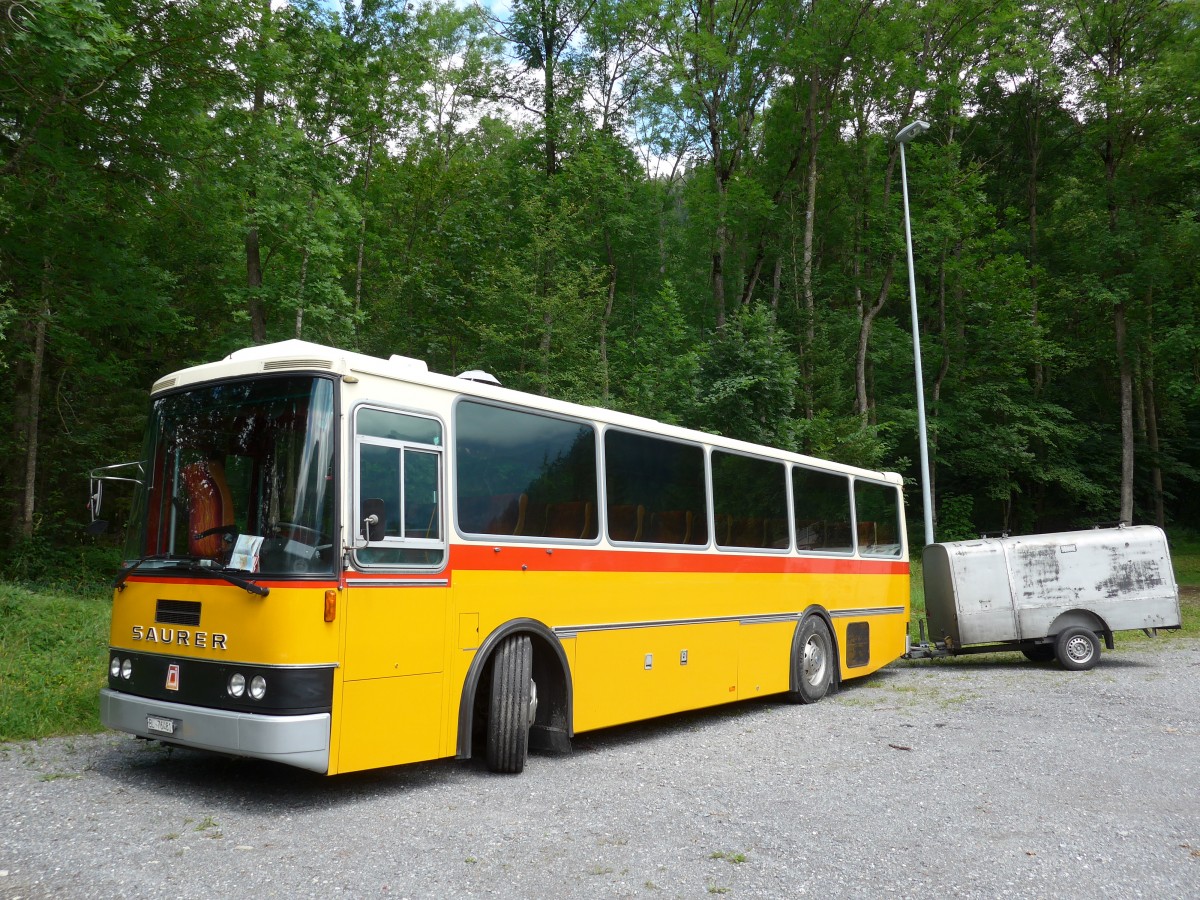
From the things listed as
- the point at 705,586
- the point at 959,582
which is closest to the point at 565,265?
the point at 959,582

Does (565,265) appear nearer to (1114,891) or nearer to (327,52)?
(327,52)

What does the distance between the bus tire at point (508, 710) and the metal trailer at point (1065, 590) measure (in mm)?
8785

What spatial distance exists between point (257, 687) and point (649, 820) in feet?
8.32

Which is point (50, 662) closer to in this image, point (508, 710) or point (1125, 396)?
point (508, 710)

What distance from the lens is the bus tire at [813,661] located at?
36.2 feet

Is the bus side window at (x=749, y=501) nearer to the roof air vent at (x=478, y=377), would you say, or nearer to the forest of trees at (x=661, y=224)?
the roof air vent at (x=478, y=377)

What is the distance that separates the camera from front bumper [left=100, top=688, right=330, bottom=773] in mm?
5480

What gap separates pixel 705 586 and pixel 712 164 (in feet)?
87.6

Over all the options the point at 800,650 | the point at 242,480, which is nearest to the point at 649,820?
the point at 242,480

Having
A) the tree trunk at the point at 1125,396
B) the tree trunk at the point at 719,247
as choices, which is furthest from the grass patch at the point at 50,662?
the tree trunk at the point at 1125,396

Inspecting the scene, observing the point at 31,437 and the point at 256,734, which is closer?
the point at 256,734

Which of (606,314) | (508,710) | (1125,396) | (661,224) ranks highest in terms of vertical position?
(661,224)

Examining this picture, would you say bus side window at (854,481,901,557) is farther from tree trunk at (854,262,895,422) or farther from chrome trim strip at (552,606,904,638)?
tree trunk at (854,262,895,422)

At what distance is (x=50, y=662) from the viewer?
10094 mm
